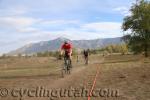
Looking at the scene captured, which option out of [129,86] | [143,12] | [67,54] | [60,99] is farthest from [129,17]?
[60,99]

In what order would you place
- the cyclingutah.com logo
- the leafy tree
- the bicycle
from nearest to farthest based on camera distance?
the cyclingutah.com logo, the bicycle, the leafy tree

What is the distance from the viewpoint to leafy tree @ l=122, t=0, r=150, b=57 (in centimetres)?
7256

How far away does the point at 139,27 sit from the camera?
7338cm

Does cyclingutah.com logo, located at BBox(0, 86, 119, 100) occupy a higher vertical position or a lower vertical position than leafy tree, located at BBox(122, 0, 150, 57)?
lower

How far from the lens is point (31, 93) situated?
641 inches

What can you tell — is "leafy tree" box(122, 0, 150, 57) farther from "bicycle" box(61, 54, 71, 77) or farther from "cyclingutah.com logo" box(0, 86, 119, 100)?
"cyclingutah.com logo" box(0, 86, 119, 100)

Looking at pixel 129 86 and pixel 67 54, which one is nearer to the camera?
pixel 129 86

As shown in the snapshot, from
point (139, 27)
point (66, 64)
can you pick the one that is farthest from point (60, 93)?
point (139, 27)

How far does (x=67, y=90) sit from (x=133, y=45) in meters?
58.8

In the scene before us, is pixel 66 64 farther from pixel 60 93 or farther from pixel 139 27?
pixel 139 27

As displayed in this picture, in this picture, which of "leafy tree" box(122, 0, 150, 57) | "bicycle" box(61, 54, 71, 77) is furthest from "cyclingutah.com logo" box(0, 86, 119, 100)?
"leafy tree" box(122, 0, 150, 57)

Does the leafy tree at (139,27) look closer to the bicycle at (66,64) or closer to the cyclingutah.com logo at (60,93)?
the bicycle at (66,64)

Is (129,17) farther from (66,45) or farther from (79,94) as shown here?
(79,94)

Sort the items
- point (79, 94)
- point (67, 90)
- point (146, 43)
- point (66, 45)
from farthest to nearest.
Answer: point (146, 43) → point (66, 45) → point (67, 90) → point (79, 94)
